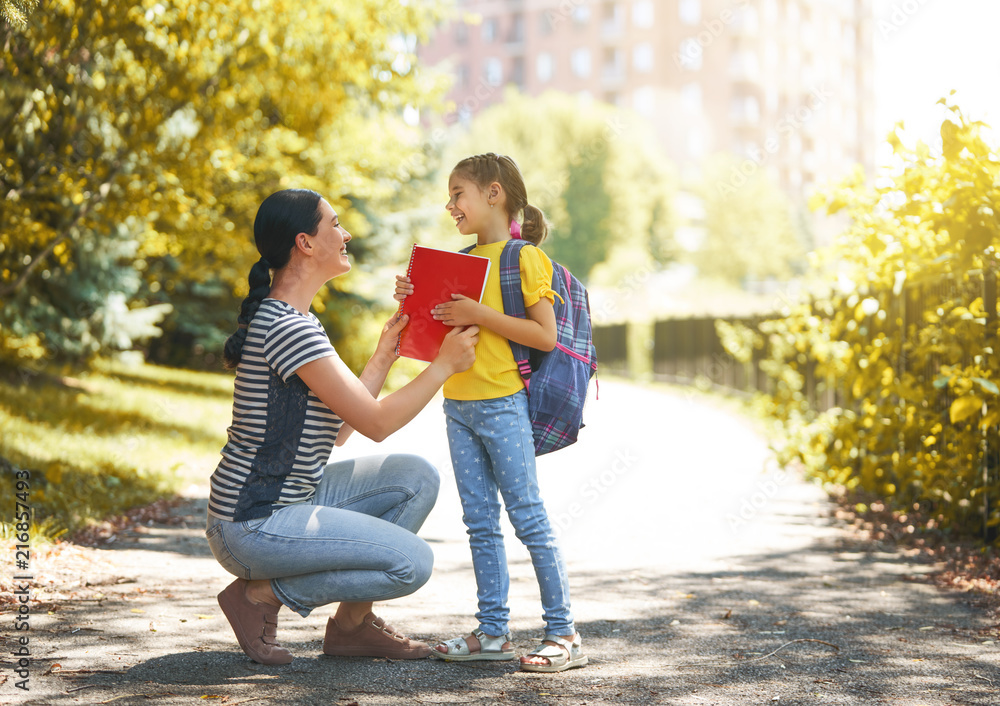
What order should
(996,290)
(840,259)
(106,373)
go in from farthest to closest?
1. (106,373)
2. (840,259)
3. (996,290)

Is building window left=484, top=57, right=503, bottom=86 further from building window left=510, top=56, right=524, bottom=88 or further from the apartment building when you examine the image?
building window left=510, top=56, right=524, bottom=88

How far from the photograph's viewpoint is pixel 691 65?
2746 inches

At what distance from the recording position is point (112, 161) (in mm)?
8500

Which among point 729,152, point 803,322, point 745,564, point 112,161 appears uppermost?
point 729,152

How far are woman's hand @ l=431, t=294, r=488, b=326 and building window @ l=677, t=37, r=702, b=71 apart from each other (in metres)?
67.6

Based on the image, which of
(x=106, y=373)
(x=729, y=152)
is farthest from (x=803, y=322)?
(x=729, y=152)

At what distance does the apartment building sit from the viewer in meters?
68.8

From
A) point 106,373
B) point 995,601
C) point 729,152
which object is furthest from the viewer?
point 729,152

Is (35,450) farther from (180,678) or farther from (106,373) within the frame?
(106,373)

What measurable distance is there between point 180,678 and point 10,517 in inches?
103

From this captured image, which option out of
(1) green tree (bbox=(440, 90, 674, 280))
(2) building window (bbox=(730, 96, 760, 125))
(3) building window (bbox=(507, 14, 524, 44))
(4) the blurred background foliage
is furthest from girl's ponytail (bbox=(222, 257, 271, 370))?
(3) building window (bbox=(507, 14, 524, 44))

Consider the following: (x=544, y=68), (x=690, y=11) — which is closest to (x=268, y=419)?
(x=690, y=11)

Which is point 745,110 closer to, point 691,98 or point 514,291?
point 691,98

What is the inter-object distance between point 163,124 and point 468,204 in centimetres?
598
